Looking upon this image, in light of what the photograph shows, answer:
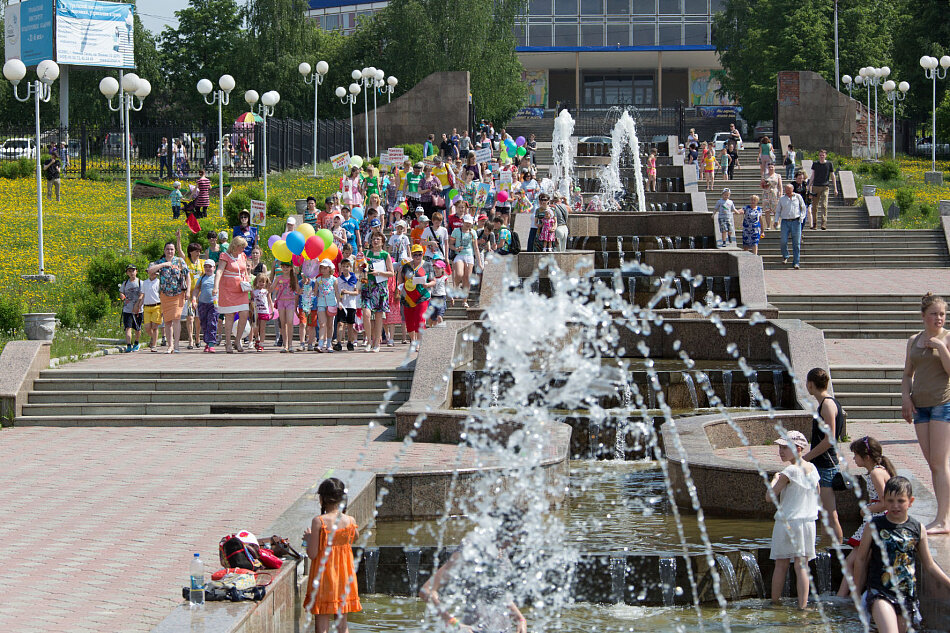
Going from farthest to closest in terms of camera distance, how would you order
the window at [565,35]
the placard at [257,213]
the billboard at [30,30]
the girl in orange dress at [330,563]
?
the window at [565,35], the billboard at [30,30], the placard at [257,213], the girl in orange dress at [330,563]

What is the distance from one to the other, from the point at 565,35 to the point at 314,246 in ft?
210

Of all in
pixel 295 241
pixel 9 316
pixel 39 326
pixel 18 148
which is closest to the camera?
pixel 39 326

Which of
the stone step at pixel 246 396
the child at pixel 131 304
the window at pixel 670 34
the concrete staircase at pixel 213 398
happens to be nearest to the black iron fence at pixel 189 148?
the child at pixel 131 304

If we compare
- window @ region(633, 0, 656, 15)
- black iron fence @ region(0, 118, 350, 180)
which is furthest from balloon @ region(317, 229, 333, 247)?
window @ region(633, 0, 656, 15)

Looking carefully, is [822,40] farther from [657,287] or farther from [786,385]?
[786,385]

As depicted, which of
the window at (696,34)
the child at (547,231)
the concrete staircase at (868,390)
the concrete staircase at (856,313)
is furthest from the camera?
the window at (696,34)

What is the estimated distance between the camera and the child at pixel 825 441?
8.83 meters

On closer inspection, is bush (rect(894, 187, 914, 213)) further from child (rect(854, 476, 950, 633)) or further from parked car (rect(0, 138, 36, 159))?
parked car (rect(0, 138, 36, 159))

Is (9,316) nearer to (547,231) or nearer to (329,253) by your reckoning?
(329,253)

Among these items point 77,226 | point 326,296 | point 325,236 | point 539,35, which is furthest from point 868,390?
point 539,35

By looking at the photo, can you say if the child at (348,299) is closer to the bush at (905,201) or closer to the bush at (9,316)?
the bush at (9,316)

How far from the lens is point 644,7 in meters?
77.9

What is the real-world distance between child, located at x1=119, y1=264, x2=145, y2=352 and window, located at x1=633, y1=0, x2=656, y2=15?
64.8 metres

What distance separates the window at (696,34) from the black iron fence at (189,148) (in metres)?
39.4
